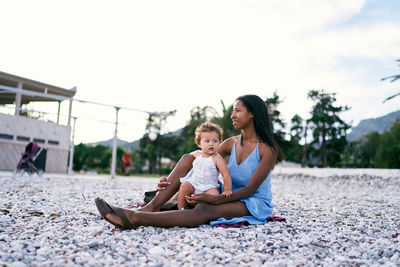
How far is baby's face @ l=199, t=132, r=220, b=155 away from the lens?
2.91m

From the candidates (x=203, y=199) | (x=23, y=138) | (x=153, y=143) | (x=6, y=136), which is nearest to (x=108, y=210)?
(x=203, y=199)

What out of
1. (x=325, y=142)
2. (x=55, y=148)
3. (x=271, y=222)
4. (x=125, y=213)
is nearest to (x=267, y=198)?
(x=271, y=222)

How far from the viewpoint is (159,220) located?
2506 mm

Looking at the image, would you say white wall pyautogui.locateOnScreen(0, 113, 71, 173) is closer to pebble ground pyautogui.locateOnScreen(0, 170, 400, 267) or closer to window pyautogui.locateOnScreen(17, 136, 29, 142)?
window pyautogui.locateOnScreen(17, 136, 29, 142)

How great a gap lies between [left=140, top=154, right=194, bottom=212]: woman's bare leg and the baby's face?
0.17m

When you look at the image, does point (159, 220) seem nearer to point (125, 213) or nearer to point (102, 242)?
point (125, 213)

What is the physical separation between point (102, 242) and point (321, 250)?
1.46 meters

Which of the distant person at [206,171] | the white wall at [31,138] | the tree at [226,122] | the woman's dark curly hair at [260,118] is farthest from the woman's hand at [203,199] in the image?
the tree at [226,122]

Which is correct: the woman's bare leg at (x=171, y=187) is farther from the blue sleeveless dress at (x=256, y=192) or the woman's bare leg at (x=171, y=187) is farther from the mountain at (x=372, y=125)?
the mountain at (x=372, y=125)

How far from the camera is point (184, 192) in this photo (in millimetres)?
2764

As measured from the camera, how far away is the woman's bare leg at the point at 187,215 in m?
2.43

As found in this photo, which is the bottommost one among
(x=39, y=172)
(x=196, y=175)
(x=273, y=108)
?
(x=39, y=172)

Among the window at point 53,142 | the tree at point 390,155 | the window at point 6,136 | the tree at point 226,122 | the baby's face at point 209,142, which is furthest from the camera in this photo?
the tree at point 390,155

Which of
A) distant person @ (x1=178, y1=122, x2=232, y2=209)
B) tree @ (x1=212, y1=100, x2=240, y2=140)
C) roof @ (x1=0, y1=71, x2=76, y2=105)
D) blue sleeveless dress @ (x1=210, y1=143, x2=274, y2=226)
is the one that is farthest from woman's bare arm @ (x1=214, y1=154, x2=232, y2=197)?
tree @ (x1=212, y1=100, x2=240, y2=140)
